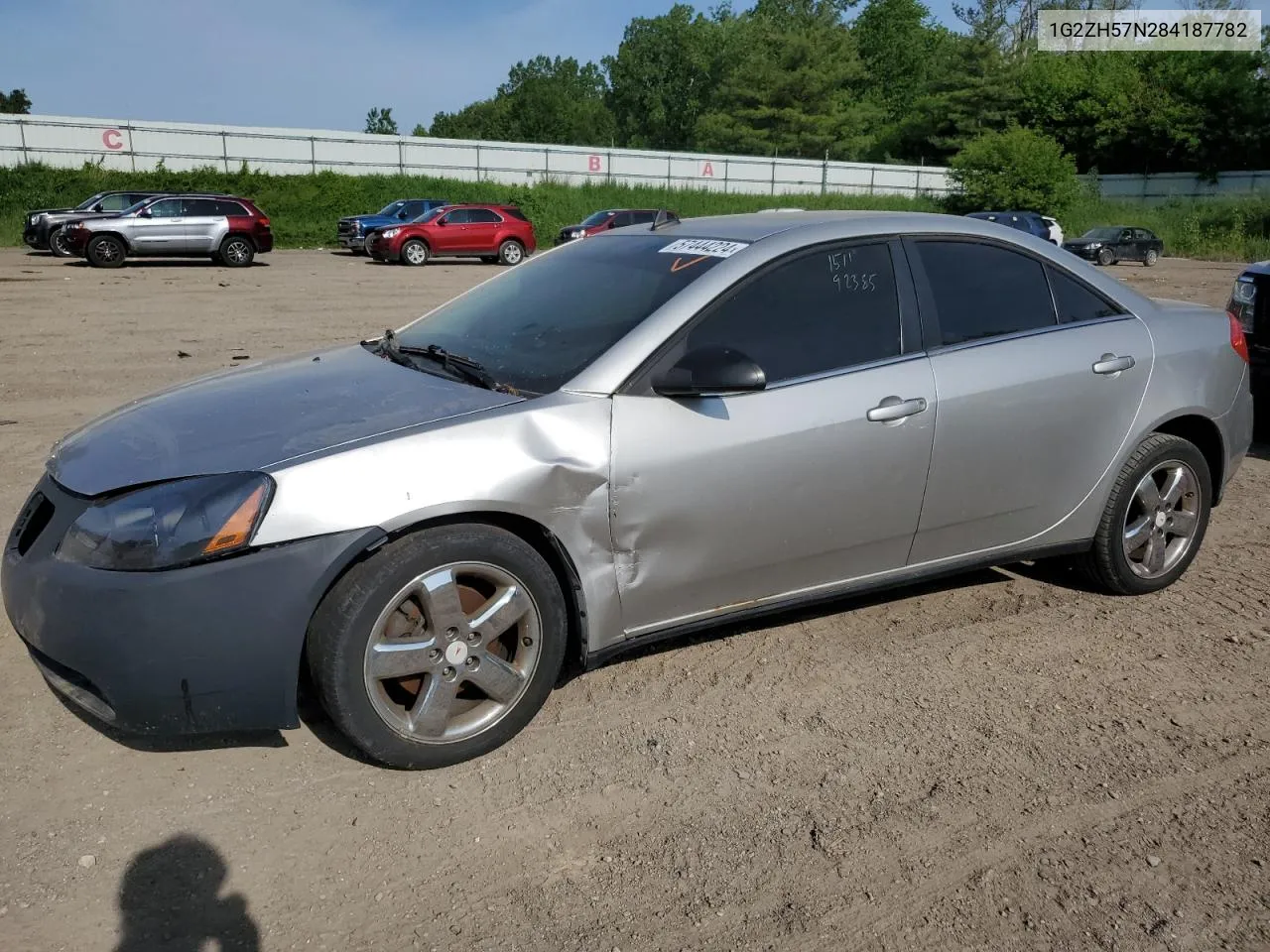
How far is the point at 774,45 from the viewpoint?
2638 inches

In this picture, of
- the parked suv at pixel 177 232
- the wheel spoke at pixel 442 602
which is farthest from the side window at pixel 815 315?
the parked suv at pixel 177 232

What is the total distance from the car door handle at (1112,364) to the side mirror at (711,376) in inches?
68.6

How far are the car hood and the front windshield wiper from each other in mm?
53

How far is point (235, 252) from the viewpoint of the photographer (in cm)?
2495

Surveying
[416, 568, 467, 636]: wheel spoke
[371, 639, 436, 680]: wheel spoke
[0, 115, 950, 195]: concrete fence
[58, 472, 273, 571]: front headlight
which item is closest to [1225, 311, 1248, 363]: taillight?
[416, 568, 467, 636]: wheel spoke

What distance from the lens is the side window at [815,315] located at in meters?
3.61

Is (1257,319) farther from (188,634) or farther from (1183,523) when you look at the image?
(188,634)

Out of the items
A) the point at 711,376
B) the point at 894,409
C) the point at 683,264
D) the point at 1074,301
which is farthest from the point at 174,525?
the point at 1074,301

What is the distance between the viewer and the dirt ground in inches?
102

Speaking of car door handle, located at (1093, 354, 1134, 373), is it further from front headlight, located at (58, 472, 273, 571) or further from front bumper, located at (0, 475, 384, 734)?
front headlight, located at (58, 472, 273, 571)

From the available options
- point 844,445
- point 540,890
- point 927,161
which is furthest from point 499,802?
point 927,161

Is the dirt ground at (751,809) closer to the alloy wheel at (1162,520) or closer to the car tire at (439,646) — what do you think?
the car tire at (439,646)

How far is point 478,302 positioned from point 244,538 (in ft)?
6.01

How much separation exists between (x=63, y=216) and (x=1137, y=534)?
87.5 feet
